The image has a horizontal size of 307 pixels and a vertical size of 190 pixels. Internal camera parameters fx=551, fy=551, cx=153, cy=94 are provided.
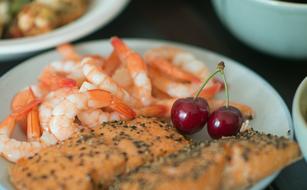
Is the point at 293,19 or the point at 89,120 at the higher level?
the point at 293,19

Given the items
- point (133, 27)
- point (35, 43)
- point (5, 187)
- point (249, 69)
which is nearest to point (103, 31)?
point (133, 27)

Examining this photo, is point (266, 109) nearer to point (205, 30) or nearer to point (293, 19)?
point (293, 19)

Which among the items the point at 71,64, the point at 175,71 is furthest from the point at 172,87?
the point at 71,64

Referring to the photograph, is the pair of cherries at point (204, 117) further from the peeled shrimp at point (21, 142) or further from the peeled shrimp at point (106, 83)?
the peeled shrimp at point (21, 142)

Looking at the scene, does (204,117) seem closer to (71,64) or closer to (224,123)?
(224,123)

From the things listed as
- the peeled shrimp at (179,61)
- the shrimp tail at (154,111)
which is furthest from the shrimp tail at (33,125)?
the peeled shrimp at (179,61)

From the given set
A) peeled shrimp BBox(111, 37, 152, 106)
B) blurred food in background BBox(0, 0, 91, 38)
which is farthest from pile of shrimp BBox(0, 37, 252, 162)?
blurred food in background BBox(0, 0, 91, 38)
